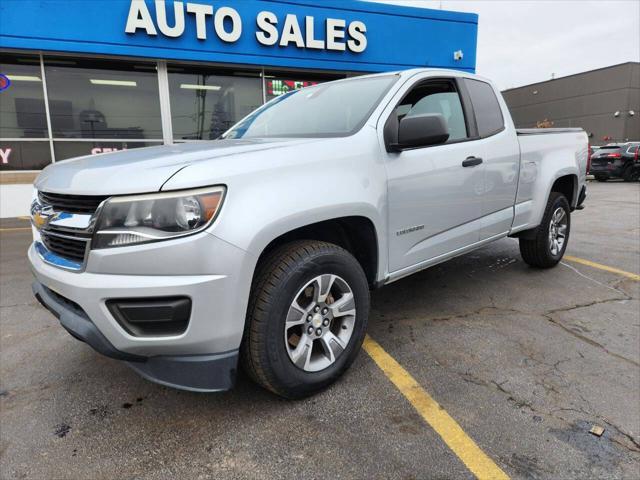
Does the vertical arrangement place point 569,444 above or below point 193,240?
below

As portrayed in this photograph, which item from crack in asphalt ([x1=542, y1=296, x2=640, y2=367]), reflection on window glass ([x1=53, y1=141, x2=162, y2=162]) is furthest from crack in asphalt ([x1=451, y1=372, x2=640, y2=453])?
reflection on window glass ([x1=53, y1=141, x2=162, y2=162])

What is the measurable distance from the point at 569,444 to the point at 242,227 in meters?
1.79

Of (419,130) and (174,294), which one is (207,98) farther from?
(174,294)

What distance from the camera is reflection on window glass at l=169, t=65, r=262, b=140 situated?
36.6 feet

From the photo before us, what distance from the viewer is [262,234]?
205 cm

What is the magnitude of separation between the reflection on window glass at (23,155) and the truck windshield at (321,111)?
8.69m

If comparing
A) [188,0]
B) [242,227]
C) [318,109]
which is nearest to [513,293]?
[318,109]

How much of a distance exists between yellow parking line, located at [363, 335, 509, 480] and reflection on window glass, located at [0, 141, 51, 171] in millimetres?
10212

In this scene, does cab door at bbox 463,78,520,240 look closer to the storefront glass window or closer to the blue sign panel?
the blue sign panel

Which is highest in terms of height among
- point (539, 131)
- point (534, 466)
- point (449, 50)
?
point (449, 50)

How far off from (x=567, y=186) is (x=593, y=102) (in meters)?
34.4

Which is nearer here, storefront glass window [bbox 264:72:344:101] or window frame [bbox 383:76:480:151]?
window frame [bbox 383:76:480:151]

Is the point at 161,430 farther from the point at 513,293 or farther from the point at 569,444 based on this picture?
the point at 513,293

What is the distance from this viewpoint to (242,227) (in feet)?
6.50
